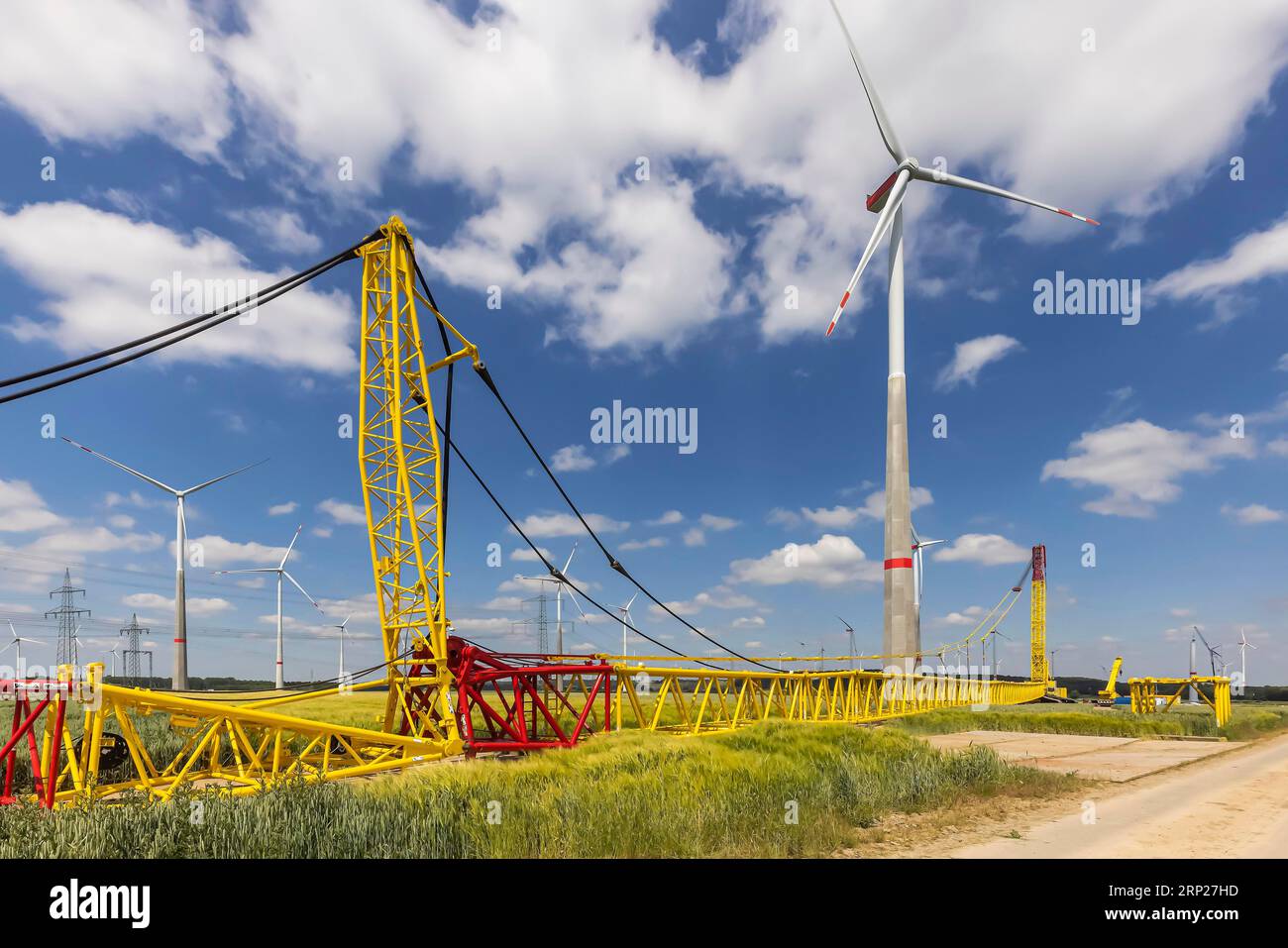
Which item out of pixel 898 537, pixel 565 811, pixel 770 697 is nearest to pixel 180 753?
pixel 565 811

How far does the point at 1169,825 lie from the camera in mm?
15188

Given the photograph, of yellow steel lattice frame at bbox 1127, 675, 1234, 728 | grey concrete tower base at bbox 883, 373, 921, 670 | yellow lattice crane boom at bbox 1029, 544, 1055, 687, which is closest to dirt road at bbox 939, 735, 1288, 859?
grey concrete tower base at bbox 883, 373, 921, 670

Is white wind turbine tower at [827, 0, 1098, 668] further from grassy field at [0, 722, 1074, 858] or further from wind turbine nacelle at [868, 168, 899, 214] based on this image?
grassy field at [0, 722, 1074, 858]

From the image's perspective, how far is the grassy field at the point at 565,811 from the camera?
1110cm

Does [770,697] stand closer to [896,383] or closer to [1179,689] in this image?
[896,383]

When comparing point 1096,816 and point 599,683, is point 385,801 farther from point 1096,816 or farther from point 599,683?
point 1096,816

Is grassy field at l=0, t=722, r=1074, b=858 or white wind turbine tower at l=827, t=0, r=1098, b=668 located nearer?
grassy field at l=0, t=722, r=1074, b=858

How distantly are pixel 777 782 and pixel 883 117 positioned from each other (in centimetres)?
4913

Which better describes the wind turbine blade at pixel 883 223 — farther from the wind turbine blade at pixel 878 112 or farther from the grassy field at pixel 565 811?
the grassy field at pixel 565 811

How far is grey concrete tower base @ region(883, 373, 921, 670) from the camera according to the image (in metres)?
40.2

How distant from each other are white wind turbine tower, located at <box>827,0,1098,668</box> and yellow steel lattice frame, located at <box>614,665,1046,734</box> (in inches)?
113

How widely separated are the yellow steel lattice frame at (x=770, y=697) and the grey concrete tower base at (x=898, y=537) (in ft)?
7.15
